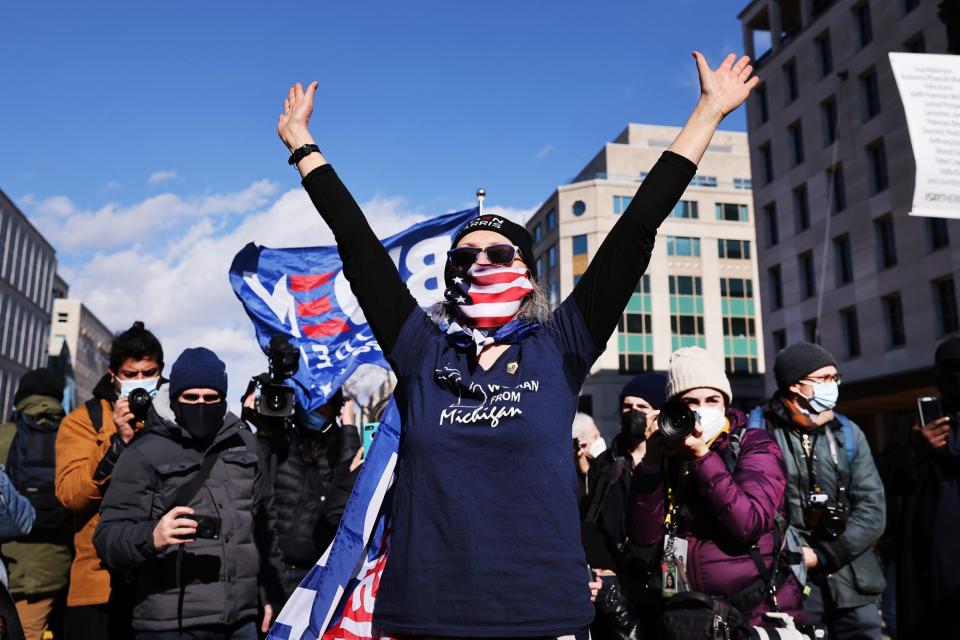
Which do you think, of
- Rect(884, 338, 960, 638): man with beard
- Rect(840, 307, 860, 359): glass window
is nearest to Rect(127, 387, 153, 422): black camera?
Rect(884, 338, 960, 638): man with beard

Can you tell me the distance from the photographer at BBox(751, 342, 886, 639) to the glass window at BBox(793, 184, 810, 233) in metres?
33.2

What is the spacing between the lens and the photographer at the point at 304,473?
16.9 ft

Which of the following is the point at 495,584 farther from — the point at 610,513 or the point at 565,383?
the point at 610,513

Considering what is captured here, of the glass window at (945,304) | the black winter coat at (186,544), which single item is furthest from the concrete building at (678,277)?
the black winter coat at (186,544)

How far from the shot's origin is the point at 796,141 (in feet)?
120

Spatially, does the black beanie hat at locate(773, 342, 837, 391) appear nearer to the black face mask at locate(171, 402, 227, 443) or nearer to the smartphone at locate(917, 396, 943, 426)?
the smartphone at locate(917, 396, 943, 426)

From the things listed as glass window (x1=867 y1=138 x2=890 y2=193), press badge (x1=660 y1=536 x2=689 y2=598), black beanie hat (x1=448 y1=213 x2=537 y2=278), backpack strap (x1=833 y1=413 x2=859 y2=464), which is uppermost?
glass window (x1=867 y1=138 x2=890 y2=193)

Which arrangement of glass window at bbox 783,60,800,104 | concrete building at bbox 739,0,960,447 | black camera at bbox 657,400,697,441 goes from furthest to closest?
1. glass window at bbox 783,60,800,104
2. concrete building at bbox 739,0,960,447
3. black camera at bbox 657,400,697,441

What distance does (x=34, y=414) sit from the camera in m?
5.43

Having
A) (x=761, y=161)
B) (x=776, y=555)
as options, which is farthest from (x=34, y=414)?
(x=761, y=161)

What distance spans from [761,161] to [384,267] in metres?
39.4

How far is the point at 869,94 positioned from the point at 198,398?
3311 cm

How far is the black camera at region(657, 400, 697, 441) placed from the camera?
3.03 m

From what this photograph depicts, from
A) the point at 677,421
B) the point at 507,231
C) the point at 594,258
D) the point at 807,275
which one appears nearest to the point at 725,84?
the point at 594,258
